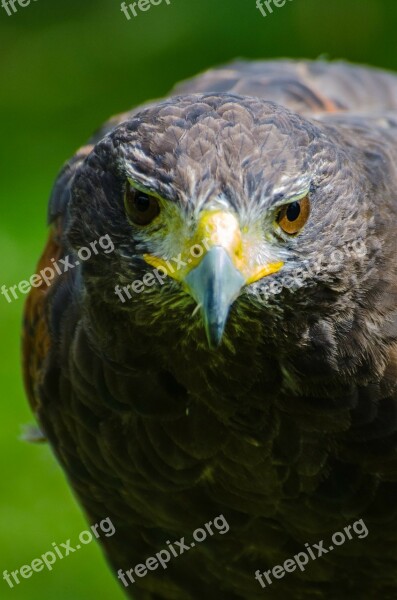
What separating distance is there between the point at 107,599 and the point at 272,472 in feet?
7.76

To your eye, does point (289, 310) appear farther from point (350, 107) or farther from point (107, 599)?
point (107, 599)

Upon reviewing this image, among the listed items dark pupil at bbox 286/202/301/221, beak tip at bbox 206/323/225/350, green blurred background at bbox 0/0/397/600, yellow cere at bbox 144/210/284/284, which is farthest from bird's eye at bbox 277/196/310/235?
green blurred background at bbox 0/0/397/600

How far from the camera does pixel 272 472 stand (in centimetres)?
368

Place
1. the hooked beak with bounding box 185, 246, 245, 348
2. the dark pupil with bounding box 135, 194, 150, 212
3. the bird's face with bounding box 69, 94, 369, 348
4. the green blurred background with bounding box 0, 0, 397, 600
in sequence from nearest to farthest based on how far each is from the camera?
the hooked beak with bounding box 185, 246, 245, 348 → the bird's face with bounding box 69, 94, 369, 348 → the dark pupil with bounding box 135, 194, 150, 212 → the green blurred background with bounding box 0, 0, 397, 600

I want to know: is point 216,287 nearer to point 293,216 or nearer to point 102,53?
point 293,216

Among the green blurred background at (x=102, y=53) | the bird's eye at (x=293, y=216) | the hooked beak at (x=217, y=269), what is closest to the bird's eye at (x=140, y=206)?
the hooked beak at (x=217, y=269)

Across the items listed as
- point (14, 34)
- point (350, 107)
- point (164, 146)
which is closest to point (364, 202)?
point (164, 146)

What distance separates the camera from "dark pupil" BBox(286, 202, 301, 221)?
317cm

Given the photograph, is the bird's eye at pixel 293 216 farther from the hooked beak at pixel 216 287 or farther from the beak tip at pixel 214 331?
the beak tip at pixel 214 331

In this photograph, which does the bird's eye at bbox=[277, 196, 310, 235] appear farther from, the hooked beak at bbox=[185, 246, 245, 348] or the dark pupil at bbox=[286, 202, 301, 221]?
the hooked beak at bbox=[185, 246, 245, 348]

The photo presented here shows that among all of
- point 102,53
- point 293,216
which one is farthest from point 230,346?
point 102,53

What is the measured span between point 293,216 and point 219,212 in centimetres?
21

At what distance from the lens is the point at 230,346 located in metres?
3.40

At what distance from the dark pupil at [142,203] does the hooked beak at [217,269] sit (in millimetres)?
147
